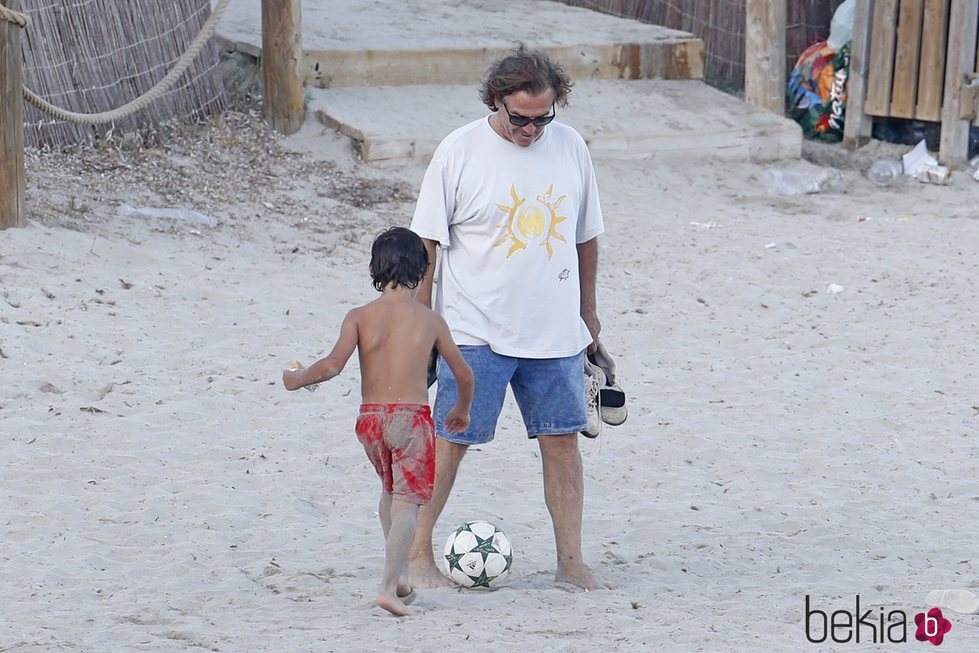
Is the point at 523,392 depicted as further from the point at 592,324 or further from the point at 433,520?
the point at 433,520

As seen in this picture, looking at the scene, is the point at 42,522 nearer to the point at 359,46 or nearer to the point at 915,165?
the point at 359,46

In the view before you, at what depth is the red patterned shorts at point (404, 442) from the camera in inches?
156

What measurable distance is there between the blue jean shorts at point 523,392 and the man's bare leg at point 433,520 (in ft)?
0.25

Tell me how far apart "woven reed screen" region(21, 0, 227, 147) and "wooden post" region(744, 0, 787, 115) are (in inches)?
181

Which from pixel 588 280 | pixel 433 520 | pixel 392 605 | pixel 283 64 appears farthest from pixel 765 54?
pixel 392 605

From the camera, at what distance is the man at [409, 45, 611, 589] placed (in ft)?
13.5

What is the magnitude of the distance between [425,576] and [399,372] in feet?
2.51

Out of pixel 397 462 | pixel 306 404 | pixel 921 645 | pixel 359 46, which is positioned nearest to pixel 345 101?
pixel 359 46

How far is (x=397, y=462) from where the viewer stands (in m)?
3.99

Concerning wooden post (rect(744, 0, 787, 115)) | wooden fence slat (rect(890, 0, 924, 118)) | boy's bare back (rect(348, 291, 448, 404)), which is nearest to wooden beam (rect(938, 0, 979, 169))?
wooden fence slat (rect(890, 0, 924, 118))

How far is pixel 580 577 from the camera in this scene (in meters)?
4.34

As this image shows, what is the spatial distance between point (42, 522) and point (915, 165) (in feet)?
27.3

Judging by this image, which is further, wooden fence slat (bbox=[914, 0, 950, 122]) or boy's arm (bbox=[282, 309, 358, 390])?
wooden fence slat (bbox=[914, 0, 950, 122])

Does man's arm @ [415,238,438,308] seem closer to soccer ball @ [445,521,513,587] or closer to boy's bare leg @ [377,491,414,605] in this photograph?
boy's bare leg @ [377,491,414,605]
